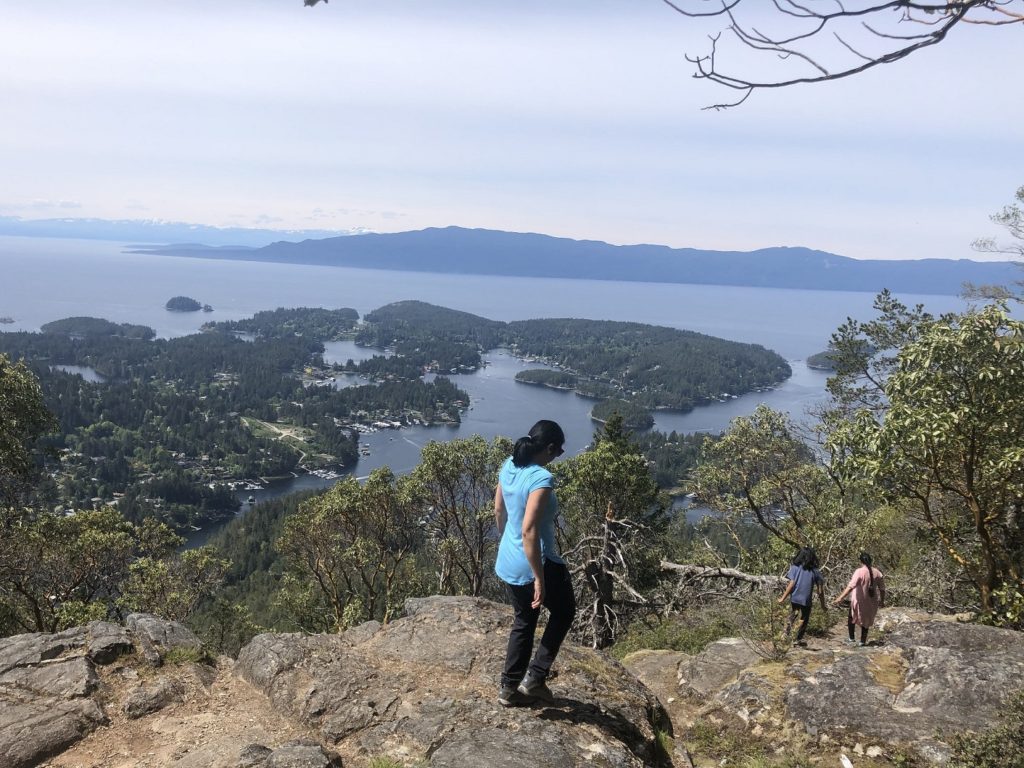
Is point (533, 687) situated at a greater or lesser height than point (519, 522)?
lesser

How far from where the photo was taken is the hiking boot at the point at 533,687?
4.78m

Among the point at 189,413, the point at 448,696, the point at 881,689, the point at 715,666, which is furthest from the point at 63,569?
the point at 189,413

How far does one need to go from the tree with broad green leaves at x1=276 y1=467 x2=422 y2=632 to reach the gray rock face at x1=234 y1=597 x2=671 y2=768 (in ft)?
31.5

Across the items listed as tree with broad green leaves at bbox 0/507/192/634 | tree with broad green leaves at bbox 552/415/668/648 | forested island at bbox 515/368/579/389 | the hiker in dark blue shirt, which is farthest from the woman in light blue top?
forested island at bbox 515/368/579/389

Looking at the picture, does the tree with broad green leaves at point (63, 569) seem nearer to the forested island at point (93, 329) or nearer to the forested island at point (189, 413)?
the forested island at point (189, 413)

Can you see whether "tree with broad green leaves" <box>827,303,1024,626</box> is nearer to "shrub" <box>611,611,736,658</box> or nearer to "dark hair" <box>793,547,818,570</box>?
"dark hair" <box>793,547,818,570</box>

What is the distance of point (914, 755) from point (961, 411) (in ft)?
11.4

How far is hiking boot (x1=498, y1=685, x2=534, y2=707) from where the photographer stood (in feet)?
15.7

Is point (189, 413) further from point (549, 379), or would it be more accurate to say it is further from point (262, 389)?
point (549, 379)

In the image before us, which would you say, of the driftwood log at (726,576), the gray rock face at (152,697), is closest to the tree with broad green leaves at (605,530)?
the driftwood log at (726,576)

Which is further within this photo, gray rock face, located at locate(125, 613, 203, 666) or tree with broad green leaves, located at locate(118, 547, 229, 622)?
tree with broad green leaves, located at locate(118, 547, 229, 622)

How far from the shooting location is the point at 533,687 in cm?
478

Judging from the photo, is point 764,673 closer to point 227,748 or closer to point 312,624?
point 227,748

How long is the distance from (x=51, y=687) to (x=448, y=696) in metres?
3.65
